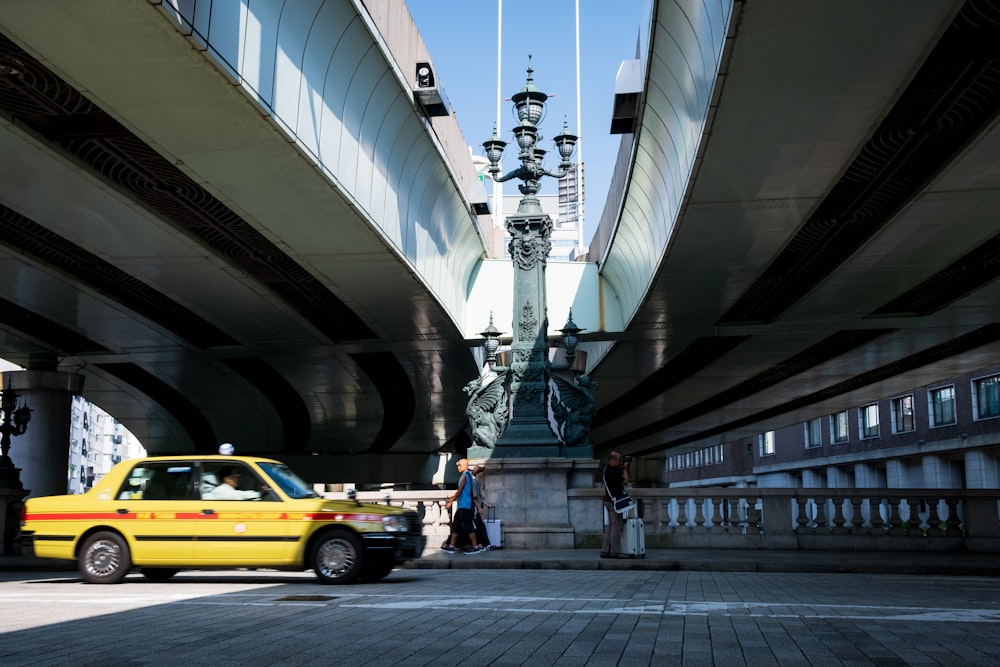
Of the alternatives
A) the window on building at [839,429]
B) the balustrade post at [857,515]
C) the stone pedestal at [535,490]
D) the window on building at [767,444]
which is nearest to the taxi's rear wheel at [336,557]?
the stone pedestal at [535,490]

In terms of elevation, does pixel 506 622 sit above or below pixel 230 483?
below

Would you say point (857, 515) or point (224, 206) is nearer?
point (857, 515)

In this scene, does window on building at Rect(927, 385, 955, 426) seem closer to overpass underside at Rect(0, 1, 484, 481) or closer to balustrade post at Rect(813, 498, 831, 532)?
overpass underside at Rect(0, 1, 484, 481)

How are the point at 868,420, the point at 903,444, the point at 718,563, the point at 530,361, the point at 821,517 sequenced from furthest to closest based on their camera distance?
the point at 868,420, the point at 903,444, the point at 530,361, the point at 821,517, the point at 718,563

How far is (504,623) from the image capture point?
7.93 meters

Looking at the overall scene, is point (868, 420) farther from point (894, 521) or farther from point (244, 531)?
point (244, 531)

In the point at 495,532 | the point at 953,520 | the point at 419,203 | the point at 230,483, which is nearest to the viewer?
the point at 230,483

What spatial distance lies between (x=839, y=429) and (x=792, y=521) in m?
49.7

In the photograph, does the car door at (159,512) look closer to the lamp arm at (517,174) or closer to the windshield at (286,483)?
the windshield at (286,483)

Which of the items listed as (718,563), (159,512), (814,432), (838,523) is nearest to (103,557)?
(159,512)

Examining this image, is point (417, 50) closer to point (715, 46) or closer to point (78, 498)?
point (715, 46)

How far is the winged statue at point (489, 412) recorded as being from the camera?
67.4 ft

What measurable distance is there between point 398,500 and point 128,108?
29.0 feet

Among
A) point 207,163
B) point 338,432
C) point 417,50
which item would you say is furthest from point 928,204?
point 338,432
